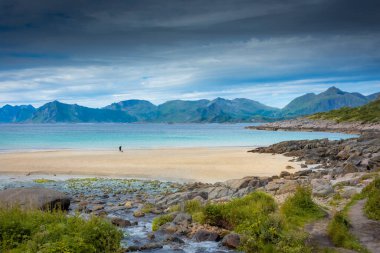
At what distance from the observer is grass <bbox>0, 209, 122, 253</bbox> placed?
13898 mm

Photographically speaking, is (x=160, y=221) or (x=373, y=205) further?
(x=160, y=221)

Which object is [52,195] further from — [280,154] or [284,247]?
[280,154]

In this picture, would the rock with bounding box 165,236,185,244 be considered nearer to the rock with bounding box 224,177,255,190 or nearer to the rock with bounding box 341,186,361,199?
the rock with bounding box 341,186,361,199

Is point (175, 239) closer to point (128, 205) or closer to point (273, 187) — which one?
point (128, 205)

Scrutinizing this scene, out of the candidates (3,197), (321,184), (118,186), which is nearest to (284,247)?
(321,184)

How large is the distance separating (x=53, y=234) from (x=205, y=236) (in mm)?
7207

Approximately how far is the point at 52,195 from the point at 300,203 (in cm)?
1535

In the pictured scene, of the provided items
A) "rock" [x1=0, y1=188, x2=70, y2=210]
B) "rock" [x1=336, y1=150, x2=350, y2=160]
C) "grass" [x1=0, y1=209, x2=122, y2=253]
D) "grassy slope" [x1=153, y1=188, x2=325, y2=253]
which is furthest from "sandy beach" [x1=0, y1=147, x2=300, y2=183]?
"grass" [x1=0, y1=209, x2=122, y2=253]

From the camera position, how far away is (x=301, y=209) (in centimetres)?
2034

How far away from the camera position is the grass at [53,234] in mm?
13898

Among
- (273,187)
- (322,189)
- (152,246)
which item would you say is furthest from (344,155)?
(152,246)

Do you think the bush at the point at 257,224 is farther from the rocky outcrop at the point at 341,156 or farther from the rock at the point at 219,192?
the rocky outcrop at the point at 341,156

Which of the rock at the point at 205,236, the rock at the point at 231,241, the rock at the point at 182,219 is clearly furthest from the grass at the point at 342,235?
the rock at the point at 182,219

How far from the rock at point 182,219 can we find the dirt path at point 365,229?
8125mm
